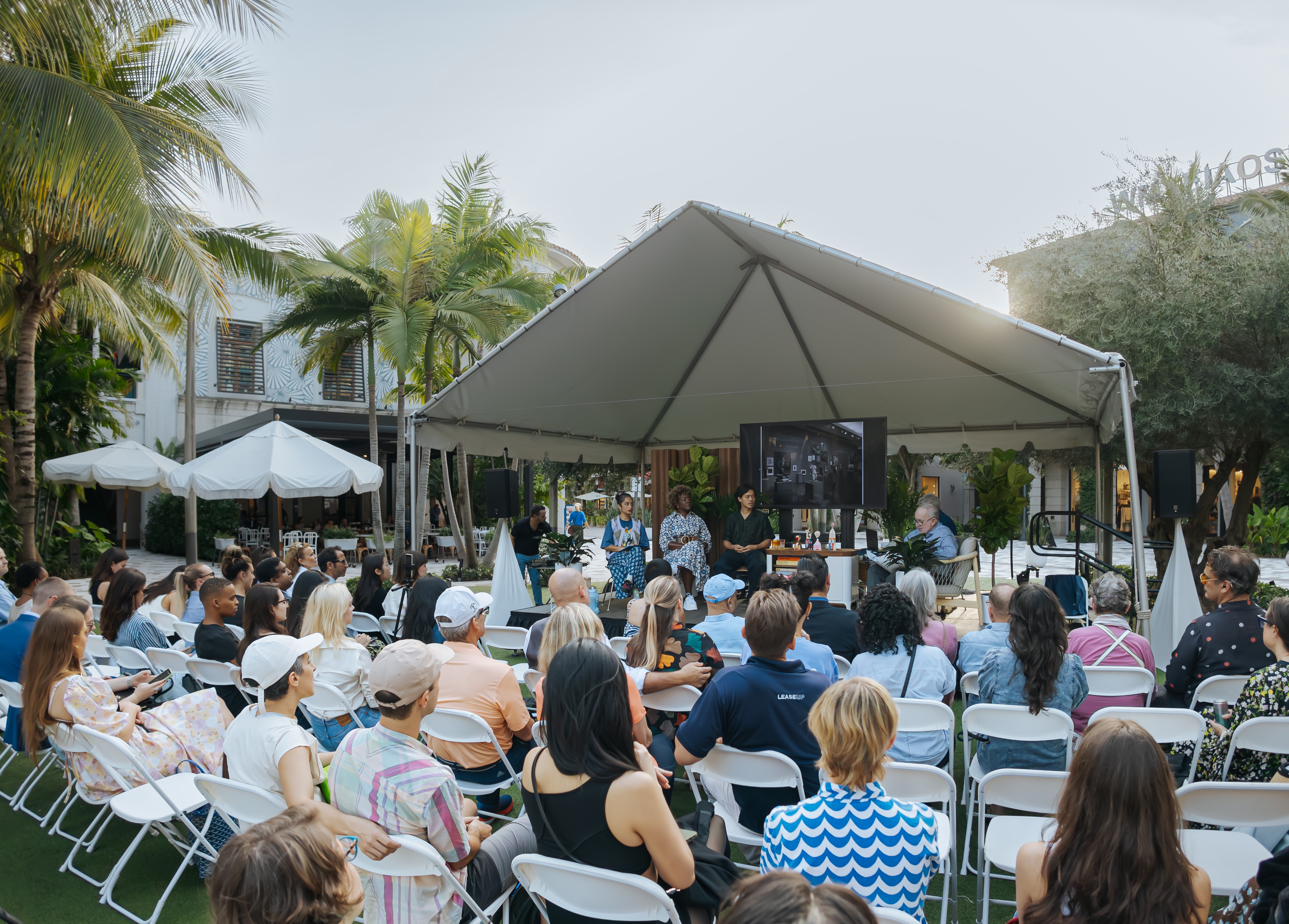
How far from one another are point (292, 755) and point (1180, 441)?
38.6 feet

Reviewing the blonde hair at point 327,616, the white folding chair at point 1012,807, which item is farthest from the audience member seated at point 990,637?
the blonde hair at point 327,616

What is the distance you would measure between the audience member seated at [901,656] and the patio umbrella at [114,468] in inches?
442

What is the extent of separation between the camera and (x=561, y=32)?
9.60 m

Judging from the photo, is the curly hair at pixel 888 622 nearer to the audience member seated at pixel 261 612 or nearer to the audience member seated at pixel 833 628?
the audience member seated at pixel 833 628

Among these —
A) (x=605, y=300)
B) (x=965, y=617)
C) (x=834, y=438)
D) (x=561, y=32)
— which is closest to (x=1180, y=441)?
(x=965, y=617)

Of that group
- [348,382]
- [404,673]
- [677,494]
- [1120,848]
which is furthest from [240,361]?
[1120,848]

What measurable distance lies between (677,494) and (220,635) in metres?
6.57

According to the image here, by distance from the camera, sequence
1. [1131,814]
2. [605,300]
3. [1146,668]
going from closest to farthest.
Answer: [1131,814], [1146,668], [605,300]

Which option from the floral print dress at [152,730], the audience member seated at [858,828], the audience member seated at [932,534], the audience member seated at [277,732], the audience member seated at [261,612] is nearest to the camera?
the audience member seated at [858,828]

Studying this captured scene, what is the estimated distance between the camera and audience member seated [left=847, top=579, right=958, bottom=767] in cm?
359

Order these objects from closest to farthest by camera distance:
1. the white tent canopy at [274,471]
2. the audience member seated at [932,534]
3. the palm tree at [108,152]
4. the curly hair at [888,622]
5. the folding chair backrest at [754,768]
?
1. the folding chair backrest at [754,768]
2. the curly hair at [888,622]
3. the palm tree at [108,152]
4. the audience member seated at [932,534]
5. the white tent canopy at [274,471]

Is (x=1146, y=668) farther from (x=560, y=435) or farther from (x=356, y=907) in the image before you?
(x=560, y=435)

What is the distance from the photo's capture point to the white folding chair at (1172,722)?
3049 mm

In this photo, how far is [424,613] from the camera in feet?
15.1
